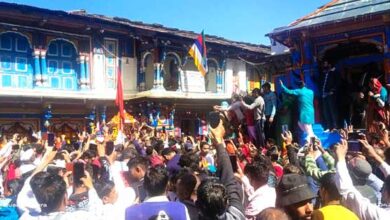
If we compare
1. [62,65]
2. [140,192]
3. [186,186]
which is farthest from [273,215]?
[62,65]

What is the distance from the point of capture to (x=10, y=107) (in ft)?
62.6

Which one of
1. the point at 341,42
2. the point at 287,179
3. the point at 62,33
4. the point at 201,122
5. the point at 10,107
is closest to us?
the point at 287,179

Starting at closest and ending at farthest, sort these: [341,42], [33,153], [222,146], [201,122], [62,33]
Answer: [222,146] → [33,153] → [341,42] → [62,33] → [201,122]

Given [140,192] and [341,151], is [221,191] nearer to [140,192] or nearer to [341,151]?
[341,151]

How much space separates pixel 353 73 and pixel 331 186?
10754 mm

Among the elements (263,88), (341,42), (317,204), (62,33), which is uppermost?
(62,33)

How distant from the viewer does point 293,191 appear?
3.30 m

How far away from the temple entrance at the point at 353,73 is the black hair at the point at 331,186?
353 inches

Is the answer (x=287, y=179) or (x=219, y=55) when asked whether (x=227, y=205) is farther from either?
(x=219, y=55)

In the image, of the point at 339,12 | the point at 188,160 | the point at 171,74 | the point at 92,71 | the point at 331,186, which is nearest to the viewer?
the point at 331,186

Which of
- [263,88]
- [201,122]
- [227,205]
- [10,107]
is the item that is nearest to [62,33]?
[10,107]

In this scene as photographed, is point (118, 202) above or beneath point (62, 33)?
beneath

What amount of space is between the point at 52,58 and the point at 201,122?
357 inches

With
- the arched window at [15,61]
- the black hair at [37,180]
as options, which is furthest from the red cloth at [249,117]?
the arched window at [15,61]
